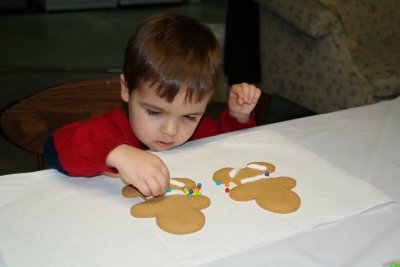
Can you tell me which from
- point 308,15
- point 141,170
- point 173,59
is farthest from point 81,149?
point 308,15

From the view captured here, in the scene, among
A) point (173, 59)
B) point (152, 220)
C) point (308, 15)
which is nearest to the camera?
point (152, 220)

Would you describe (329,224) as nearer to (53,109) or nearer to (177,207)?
(177,207)

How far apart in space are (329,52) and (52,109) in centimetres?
167

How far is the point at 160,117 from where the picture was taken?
2.97ft

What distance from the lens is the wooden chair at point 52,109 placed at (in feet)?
3.63

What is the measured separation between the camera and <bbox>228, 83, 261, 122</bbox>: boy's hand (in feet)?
3.52

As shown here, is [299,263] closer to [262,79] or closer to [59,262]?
[59,262]

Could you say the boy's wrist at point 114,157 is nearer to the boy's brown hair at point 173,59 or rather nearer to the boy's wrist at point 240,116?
the boy's brown hair at point 173,59

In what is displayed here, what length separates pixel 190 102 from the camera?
888 mm

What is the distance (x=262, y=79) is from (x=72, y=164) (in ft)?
7.37

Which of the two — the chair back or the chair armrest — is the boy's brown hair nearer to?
the chair back

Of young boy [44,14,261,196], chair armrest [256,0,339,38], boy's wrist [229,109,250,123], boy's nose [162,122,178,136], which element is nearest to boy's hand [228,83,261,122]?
boy's wrist [229,109,250,123]

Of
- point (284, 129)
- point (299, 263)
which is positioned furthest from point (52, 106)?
point (299, 263)

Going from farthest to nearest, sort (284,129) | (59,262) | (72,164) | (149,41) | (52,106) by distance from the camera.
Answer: (52,106) < (284,129) < (149,41) < (72,164) < (59,262)
